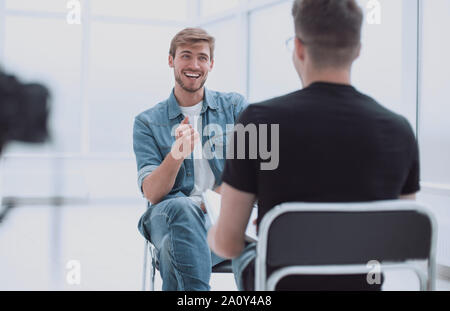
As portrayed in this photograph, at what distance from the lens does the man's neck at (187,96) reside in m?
1.83

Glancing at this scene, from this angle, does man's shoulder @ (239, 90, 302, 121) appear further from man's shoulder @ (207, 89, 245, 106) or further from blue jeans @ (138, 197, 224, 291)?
man's shoulder @ (207, 89, 245, 106)

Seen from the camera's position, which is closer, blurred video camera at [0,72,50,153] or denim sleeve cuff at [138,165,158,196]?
blurred video camera at [0,72,50,153]

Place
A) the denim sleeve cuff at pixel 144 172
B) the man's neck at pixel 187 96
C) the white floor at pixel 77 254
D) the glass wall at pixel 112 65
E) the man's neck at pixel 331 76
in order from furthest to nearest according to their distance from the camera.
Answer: the glass wall at pixel 112 65 → the white floor at pixel 77 254 → the man's neck at pixel 187 96 → the denim sleeve cuff at pixel 144 172 → the man's neck at pixel 331 76

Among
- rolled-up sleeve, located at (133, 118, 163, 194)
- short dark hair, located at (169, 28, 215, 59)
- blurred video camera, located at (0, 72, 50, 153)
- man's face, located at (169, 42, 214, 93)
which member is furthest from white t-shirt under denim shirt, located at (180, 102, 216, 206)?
blurred video camera, located at (0, 72, 50, 153)

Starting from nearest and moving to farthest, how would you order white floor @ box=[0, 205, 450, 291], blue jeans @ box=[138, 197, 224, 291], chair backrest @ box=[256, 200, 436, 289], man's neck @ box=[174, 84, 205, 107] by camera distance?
1. chair backrest @ box=[256, 200, 436, 289]
2. blue jeans @ box=[138, 197, 224, 291]
3. man's neck @ box=[174, 84, 205, 107]
4. white floor @ box=[0, 205, 450, 291]

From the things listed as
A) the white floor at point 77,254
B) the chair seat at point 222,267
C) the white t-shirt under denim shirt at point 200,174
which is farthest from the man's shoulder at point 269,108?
the white floor at point 77,254

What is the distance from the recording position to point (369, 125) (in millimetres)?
876

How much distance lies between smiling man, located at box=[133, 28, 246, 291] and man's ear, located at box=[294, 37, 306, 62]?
0.54m

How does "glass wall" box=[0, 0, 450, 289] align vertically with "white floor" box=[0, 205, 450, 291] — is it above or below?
above

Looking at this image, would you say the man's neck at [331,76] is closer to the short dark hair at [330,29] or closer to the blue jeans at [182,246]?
the short dark hair at [330,29]

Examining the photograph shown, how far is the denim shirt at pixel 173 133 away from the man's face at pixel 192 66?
71 millimetres

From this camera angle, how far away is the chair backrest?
807 mm

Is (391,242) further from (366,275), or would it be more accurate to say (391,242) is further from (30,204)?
(30,204)

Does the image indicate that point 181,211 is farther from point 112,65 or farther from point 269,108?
point 112,65
